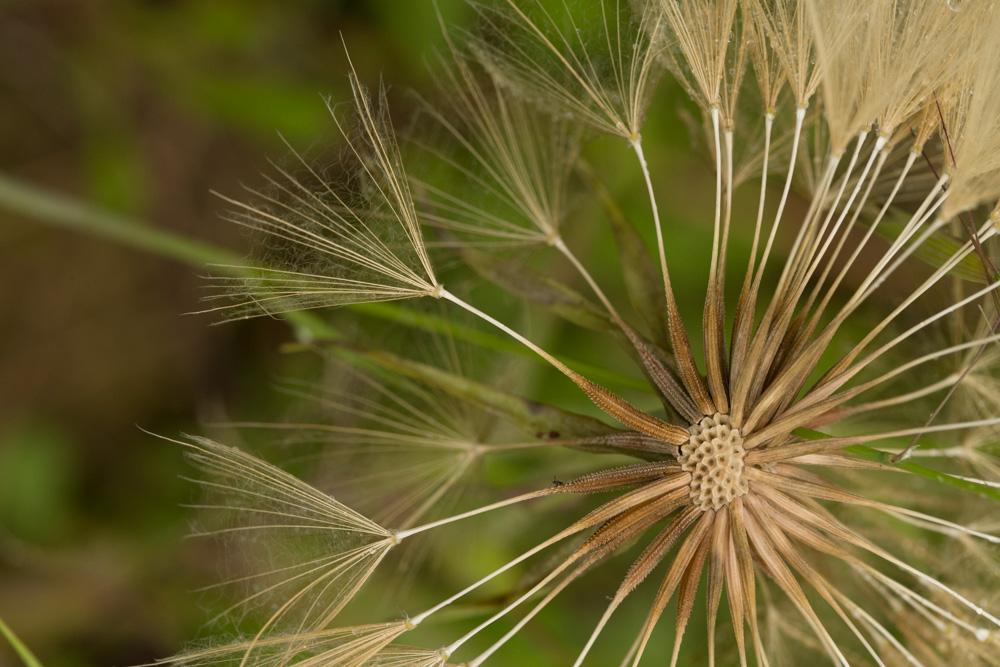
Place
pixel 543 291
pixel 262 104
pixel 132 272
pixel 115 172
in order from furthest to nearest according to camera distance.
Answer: pixel 132 272 → pixel 115 172 → pixel 262 104 → pixel 543 291

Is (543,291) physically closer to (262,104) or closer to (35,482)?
(262,104)

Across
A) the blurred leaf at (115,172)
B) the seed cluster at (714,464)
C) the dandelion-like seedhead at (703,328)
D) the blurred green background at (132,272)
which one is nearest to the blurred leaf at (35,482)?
the blurred green background at (132,272)

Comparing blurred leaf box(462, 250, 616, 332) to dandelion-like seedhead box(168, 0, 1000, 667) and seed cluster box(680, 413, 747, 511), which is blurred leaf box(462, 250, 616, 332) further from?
seed cluster box(680, 413, 747, 511)

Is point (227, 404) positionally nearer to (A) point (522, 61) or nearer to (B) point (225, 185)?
(B) point (225, 185)

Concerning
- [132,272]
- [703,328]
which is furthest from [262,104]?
[703,328]

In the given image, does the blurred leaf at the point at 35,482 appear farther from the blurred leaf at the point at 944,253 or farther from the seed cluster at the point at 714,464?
the blurred leaf at the point at 944,253

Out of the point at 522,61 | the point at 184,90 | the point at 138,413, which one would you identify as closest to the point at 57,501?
the point at 138,413
